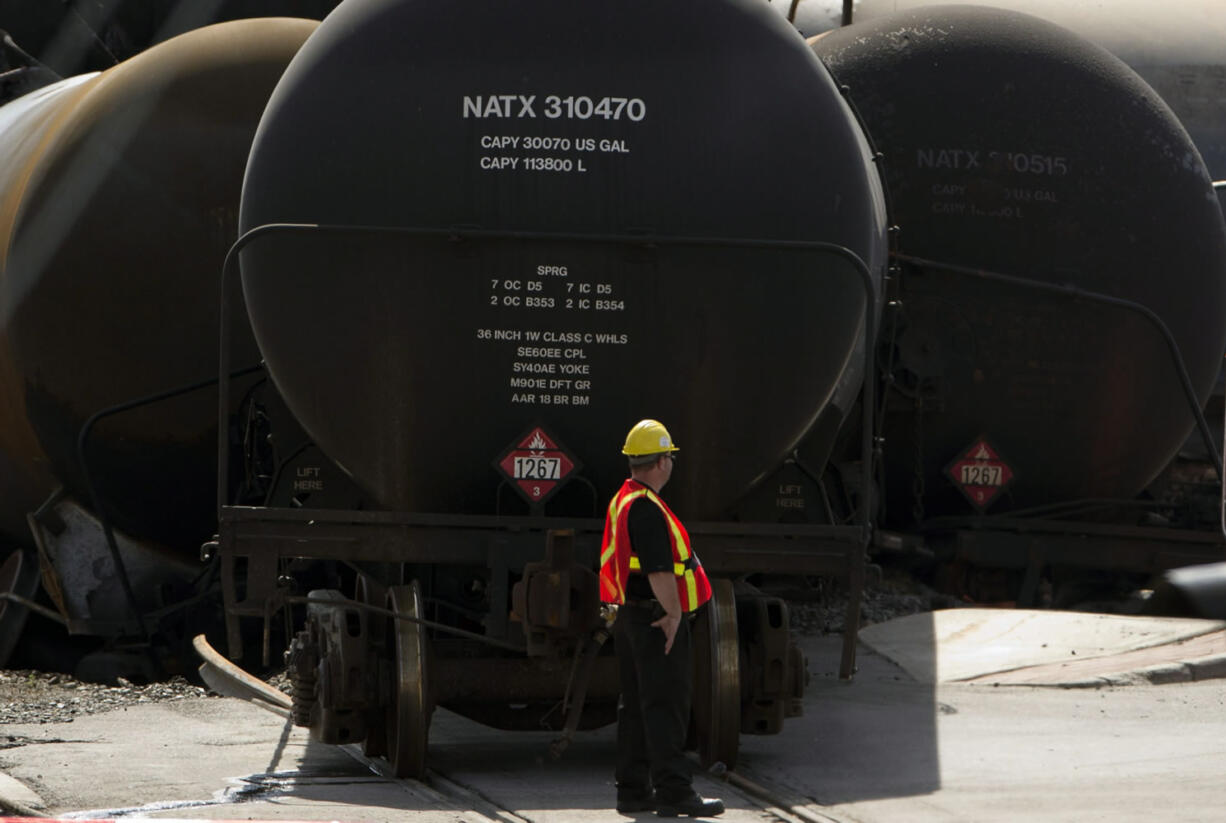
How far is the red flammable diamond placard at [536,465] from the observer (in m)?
6.28

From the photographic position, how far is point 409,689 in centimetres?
629

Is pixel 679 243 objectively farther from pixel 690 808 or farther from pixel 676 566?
pixel 690 808

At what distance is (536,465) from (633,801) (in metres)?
1.18

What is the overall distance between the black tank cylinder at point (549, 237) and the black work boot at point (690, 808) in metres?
1.17

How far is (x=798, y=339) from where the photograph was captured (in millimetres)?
6375

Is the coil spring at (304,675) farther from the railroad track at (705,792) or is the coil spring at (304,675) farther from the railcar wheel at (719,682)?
the railcar wheel at (719,682)

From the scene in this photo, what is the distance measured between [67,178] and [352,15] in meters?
2.94

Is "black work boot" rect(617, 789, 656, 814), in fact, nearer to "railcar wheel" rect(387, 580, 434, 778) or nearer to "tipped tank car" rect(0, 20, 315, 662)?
"railcar wheel" rect(387, 580, 434, 778)

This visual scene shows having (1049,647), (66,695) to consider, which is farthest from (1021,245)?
(66,695)

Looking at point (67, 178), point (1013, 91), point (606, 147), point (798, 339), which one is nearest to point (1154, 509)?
point (1013, 91)

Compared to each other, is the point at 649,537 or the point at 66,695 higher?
the point at 649,537

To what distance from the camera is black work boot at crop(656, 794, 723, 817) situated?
5785mm

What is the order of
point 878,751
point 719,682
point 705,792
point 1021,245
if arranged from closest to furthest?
point 705,792 < point 719,682 < point 878,751 < point 1021,245

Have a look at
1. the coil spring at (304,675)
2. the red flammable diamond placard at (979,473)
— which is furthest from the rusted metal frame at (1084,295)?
the coil spring at (304,675)
